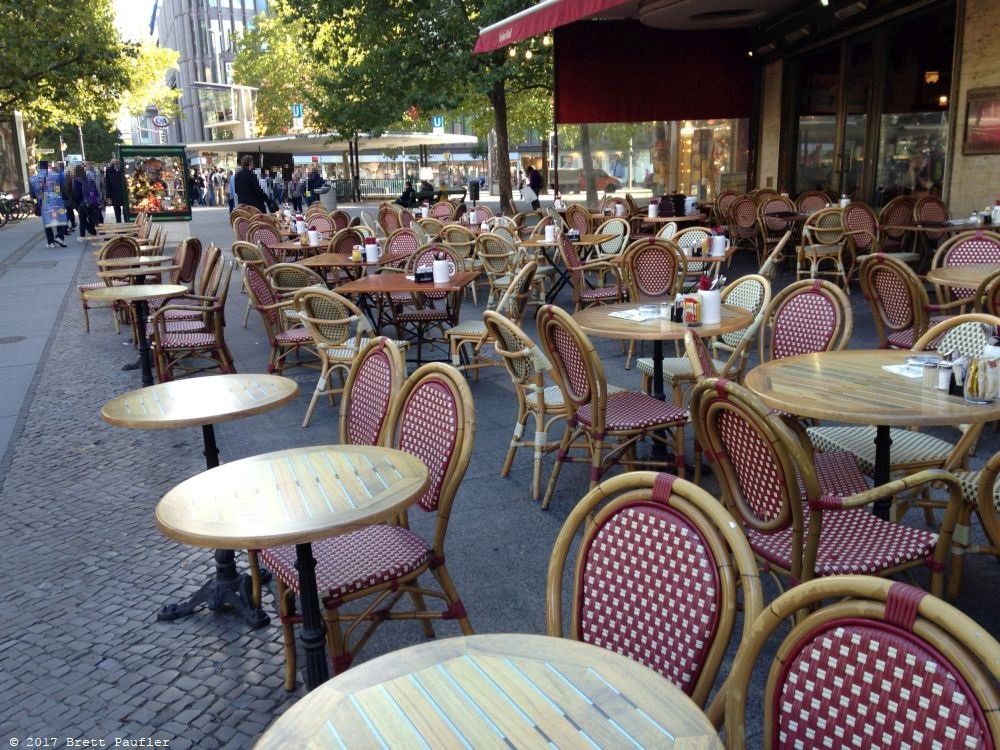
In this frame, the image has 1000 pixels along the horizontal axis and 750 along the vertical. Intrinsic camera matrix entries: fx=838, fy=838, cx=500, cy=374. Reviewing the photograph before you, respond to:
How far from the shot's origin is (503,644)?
1559mm

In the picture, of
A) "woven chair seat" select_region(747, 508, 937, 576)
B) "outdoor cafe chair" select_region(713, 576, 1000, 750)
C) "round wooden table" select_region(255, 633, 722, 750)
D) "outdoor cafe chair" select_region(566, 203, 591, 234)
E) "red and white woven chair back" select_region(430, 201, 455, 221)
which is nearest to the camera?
"outdoor cafe chair" select_region(713, 576, 1000, 750)

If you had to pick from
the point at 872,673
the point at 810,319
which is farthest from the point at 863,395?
the point at 872,673

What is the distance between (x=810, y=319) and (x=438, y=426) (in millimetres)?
2187

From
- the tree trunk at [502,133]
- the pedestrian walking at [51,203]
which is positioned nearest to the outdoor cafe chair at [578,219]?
the tree trunk at [502,133]

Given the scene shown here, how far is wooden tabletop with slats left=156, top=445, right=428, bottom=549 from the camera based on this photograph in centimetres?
196

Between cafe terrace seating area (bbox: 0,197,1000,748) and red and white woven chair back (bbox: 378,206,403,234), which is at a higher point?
red and white woven chair back (bbox: 378,206,403,234)

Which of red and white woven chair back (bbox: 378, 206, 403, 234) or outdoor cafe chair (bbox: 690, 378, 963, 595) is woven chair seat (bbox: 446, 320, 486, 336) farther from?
red and white woven chair back (bbox: 378, 206, 403, 234)

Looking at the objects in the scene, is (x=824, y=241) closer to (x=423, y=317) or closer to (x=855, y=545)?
(x=423, y=317)

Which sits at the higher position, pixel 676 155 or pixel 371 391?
pixel 676 155

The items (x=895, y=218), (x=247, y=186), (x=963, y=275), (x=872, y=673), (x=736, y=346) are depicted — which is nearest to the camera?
(x=872, y=673)

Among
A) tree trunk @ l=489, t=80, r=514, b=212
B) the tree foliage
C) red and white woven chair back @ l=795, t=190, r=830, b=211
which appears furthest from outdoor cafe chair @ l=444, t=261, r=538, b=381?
the tree foliage

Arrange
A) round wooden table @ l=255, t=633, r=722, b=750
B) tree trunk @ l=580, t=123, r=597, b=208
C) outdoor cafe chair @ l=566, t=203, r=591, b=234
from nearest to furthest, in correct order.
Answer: round wooden table @ l=255, t=633, r=722, b=750
outdoor cafe chair @ l=566, t=203, r=591, b=234
tree trunk @ l=580, t=123, r=597, b=208

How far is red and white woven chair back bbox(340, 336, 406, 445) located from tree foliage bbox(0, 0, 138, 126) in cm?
2099

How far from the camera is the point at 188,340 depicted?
6.08 metres
